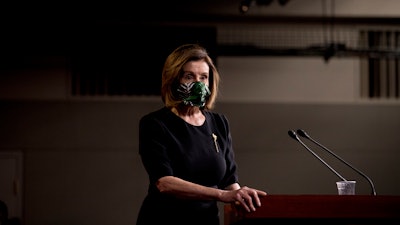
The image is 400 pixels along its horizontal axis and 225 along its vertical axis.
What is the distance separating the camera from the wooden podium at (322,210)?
1.78m

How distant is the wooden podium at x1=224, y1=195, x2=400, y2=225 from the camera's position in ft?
5.83

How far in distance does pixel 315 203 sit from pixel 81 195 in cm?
458

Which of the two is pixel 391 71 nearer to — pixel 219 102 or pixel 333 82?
pixel 333 82

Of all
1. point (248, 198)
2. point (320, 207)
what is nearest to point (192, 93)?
point (248, 198)

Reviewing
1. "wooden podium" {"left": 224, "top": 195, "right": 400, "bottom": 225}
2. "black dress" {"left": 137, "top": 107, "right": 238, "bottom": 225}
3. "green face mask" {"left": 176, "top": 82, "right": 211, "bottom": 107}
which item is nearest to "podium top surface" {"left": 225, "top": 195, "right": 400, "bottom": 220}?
"wooden podium" {"left": 224, "top": 195, "right": 400, "bottom": 225}

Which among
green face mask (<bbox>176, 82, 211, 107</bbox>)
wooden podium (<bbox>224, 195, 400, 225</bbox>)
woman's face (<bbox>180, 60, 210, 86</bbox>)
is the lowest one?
wooden podium (<bbox>224, 195, 400, 225</bbox>)

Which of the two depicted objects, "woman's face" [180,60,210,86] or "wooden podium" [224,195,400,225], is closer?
"wooden podium" [224,195,400,225]

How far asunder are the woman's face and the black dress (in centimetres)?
13

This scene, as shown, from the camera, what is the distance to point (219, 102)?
20.2 ft

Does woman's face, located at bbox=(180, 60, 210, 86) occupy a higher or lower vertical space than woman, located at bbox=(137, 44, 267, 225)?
higher

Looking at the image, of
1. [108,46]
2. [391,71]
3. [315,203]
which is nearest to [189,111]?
[315,203]

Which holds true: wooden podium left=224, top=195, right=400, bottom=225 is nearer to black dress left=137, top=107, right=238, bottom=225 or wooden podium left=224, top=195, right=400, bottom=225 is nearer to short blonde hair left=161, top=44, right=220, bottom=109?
black dress left=137, top=107, right=238, bottom=225

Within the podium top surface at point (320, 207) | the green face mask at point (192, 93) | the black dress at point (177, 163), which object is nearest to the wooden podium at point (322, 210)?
the podium top surface at point (320, 207)

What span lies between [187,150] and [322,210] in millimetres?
478
